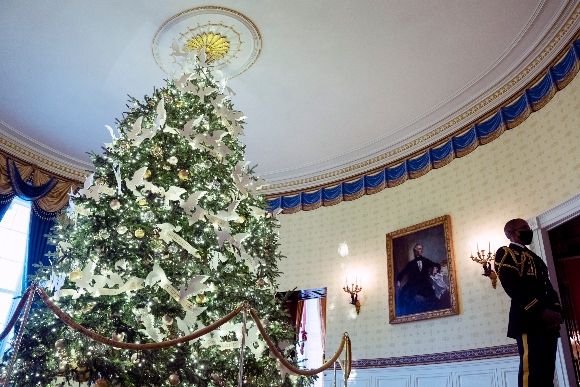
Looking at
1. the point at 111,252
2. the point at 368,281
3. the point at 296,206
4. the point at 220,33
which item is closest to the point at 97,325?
the point at 111,252

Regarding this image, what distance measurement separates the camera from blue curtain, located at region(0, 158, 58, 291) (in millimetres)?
9328

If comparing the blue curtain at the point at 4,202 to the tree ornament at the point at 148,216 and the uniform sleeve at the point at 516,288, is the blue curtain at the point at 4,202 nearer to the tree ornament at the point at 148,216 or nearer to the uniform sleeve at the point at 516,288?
the tree ornament at the point at 148,216

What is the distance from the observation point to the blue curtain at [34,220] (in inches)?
367

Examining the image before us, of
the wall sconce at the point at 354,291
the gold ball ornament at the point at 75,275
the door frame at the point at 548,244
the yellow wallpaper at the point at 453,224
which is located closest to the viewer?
the gold ball ornament at the point at 75,275

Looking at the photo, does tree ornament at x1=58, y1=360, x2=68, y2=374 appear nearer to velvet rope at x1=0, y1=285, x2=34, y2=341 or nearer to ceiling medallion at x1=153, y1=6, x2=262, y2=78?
velvet rope at x1=0, y1=285, x2=34, y2=341

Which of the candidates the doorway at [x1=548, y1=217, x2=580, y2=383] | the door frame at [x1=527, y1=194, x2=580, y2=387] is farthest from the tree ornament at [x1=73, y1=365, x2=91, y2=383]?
the doorway at [x1=548, y1=217, x2=580, y2=383]

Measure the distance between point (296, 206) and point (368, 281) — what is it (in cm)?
273

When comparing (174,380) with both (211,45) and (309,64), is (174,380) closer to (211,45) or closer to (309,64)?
(211,45)

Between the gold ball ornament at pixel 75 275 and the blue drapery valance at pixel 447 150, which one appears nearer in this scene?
the gold ball ornament at pixel 75 275

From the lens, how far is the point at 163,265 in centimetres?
453

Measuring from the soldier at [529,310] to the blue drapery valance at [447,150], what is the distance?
3.39m

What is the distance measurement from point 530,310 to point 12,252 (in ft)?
31.2

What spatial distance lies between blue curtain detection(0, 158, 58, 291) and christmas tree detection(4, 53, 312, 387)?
200 inches

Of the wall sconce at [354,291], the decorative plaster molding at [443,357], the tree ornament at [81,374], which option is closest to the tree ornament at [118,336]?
the tree ornament at [81,374]
